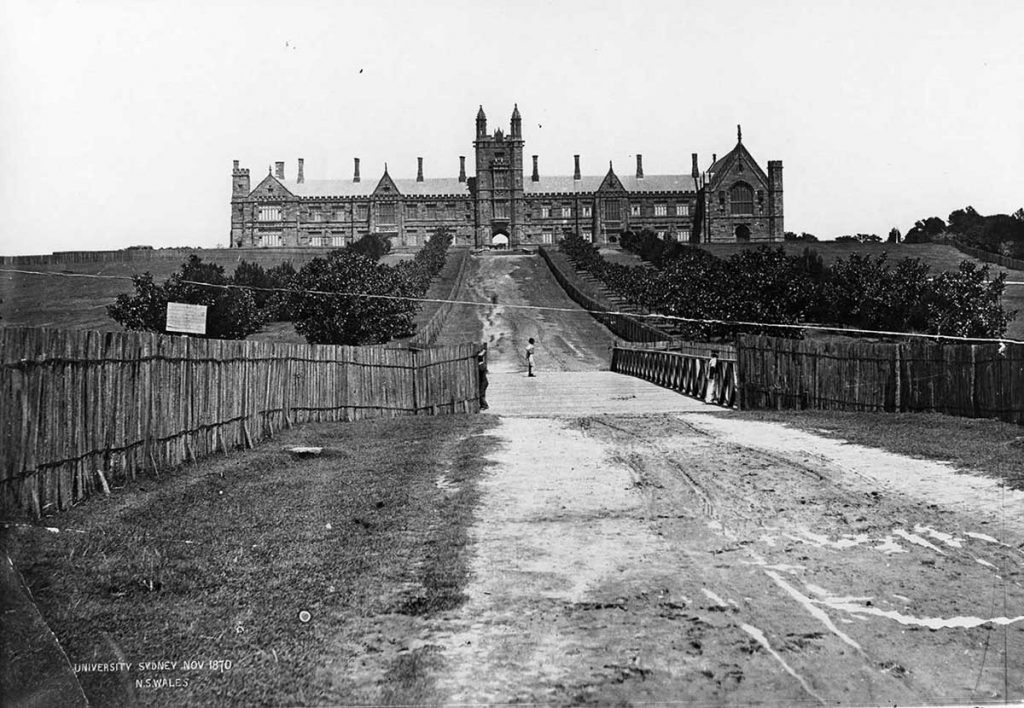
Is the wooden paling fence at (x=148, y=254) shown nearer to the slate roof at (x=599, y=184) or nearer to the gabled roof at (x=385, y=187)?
the gabled roof at (x=385, y=187)

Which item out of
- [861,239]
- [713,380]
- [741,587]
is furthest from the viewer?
[861,239]

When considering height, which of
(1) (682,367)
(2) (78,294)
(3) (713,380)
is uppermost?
(2) (78,294)

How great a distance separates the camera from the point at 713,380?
24625 mm

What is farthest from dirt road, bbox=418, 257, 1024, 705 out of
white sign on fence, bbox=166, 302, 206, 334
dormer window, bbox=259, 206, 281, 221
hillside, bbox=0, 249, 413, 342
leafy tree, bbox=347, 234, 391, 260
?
dormer window, bbox=259, 206, 281, 221

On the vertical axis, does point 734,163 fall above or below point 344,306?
above

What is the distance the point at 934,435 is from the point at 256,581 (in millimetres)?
11913

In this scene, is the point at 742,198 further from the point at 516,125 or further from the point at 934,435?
the point at 934,435

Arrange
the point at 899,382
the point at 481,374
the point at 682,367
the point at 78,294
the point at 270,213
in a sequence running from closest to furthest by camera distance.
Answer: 1. the point at 899,382
2. the point at 481,374
3. the point at 682,367
4. the point at 78,294
5. the point at 270,213

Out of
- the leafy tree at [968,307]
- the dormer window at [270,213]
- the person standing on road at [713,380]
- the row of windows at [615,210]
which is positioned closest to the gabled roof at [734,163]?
the row of windows at [615,210]

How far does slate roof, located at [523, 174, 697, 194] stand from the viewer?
11544cm

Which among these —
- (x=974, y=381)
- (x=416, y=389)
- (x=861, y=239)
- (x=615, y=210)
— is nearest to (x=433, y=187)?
(x=615, y=210)

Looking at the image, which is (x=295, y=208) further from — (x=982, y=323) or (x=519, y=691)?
(x=519, y=691)

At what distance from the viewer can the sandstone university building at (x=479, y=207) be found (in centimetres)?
11231

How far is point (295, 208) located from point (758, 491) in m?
108
